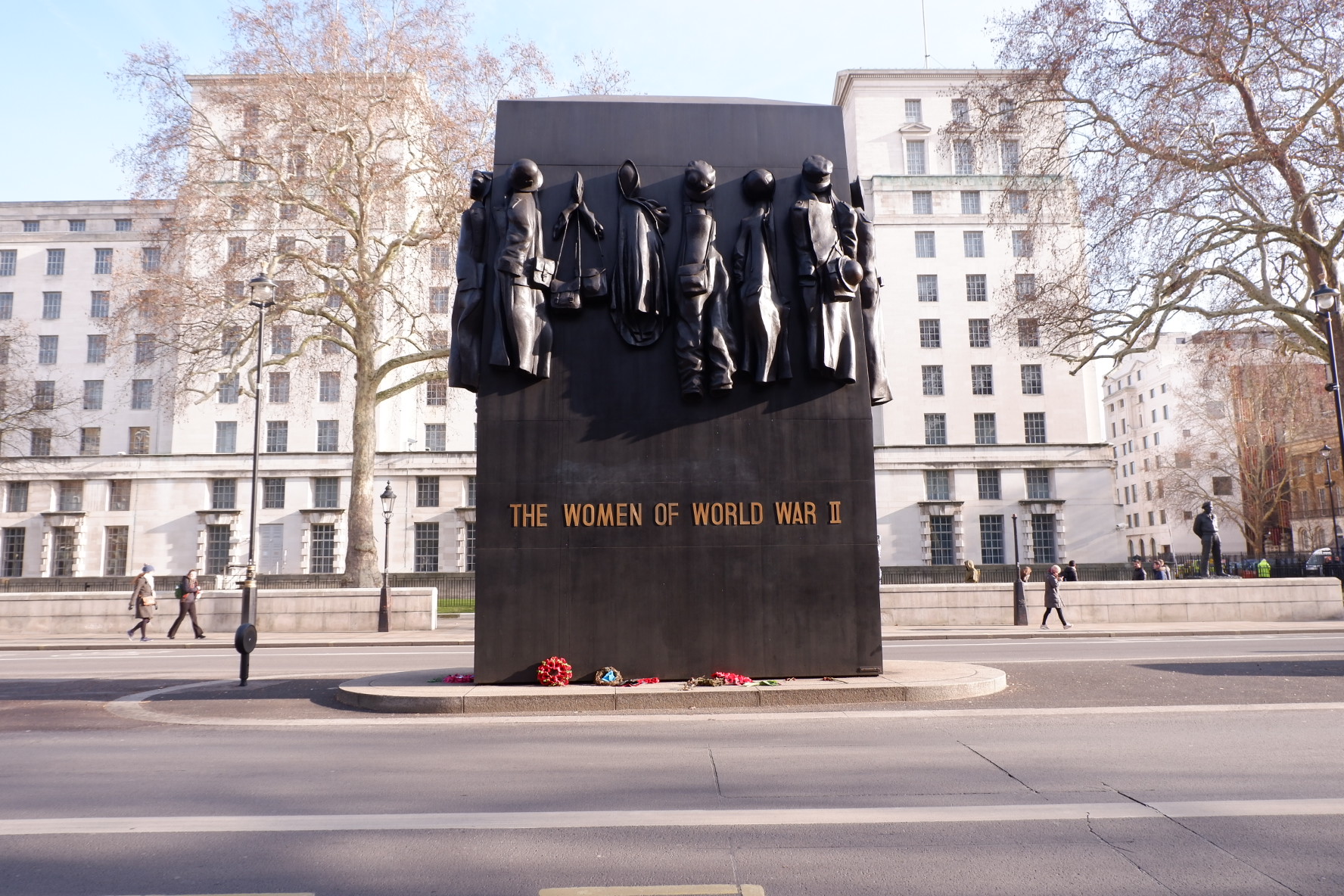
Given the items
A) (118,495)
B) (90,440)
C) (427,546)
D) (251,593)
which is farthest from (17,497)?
(251,593)

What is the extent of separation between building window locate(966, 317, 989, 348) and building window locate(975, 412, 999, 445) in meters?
4.45

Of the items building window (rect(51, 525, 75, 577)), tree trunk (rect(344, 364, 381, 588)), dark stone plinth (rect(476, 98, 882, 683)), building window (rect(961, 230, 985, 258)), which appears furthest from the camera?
building window (rect(961, 230, 985, 258))

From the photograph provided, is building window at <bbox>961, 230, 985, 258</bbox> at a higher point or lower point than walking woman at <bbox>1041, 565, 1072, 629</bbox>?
higher

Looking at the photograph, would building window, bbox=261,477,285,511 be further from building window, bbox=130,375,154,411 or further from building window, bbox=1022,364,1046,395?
building window, bbox=1022,364,1046,395

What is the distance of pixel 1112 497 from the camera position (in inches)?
2117

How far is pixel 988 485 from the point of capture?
178 feet

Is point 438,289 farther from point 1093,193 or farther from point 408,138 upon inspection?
point 1093,193

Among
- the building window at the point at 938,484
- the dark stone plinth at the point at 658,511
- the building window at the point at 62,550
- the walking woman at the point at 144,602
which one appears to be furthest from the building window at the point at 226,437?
the dark stone plinth at the point at 658,511

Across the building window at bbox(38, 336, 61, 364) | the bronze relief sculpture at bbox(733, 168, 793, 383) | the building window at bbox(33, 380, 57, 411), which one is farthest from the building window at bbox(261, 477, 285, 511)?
the bronze relief sculpture at bbox(733, 168, 793, 383)

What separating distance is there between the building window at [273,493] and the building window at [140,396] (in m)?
11.1

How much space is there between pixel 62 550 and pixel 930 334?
Result: 5541 cm

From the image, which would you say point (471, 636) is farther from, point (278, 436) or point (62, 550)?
point (62, 550)

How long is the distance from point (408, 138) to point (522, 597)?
23165mm

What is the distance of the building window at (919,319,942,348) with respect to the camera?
56.7 m
